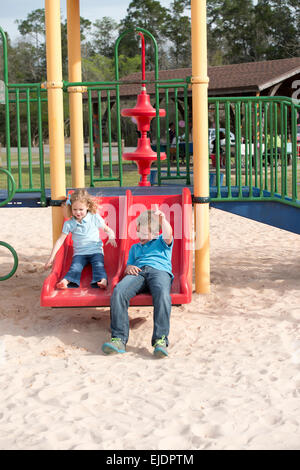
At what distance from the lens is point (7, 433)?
3.19m

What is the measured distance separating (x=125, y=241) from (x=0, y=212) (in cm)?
717

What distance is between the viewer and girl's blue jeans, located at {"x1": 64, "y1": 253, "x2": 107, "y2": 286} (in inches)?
200

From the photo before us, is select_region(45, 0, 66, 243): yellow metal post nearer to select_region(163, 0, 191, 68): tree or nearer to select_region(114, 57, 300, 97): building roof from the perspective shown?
select_region(114, 57, 300, 97): building roof

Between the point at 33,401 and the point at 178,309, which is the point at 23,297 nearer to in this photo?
the point at 178,309

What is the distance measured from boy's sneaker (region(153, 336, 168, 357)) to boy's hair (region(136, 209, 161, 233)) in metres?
0.98

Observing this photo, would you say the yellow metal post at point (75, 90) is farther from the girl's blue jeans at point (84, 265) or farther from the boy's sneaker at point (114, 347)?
the boy's sneaker at point (114, 347)

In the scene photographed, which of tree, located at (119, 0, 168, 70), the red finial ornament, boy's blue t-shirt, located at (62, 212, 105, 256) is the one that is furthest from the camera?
tree, located at (119, 0, 168, 70)

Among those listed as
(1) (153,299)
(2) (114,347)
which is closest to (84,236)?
(1) (153,299)

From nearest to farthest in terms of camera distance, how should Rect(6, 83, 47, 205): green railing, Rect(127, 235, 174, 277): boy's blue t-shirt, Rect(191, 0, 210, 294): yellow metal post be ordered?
1. Rect(127, 235, 174, 277): boy's blue t-shirt
2. Rect(191, 0, 210, 294): yellow metal post
3. Rect(6, 83, 47, 205): green railing

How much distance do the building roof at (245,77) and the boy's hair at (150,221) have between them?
51.2 ft

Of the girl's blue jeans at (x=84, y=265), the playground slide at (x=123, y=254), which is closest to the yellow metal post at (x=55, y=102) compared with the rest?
the playground slide at (x=123, y=254)

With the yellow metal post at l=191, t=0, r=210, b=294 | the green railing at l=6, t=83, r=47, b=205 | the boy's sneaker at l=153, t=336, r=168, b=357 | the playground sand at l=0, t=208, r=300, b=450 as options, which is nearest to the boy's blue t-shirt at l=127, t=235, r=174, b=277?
the playground sand at l=0, t=208, r=300, b=450

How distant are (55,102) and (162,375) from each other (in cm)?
289

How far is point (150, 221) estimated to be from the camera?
502cm
